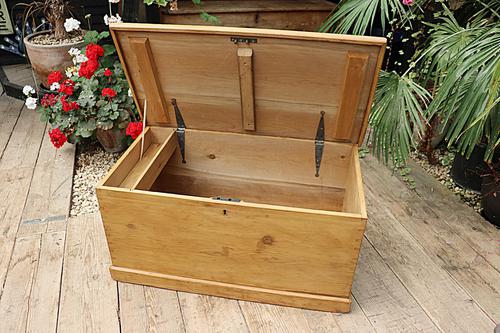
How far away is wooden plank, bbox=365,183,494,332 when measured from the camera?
4.17ft

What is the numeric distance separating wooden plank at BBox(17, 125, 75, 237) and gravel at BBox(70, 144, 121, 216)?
0.03 metres

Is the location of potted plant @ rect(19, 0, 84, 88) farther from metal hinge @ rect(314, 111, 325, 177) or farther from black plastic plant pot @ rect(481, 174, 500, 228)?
black plastic plant pot @ rect(481, 174, 500, 228)

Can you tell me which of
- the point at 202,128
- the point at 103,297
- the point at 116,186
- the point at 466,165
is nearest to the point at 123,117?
the point at 202,128

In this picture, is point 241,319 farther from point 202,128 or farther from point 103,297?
point 202,128

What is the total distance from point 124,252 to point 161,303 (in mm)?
218

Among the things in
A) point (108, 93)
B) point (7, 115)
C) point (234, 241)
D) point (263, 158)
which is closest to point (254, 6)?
point (108, 93)

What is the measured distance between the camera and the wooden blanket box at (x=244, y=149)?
1.14m

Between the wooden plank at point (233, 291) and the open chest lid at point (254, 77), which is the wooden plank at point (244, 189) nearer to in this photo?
the open chest lid at point (254, 77)

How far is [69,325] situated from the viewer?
125cm

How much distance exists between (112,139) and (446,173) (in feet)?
5.87

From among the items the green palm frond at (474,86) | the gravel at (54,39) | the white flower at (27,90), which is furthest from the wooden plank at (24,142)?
the green palm frond at (474,86)

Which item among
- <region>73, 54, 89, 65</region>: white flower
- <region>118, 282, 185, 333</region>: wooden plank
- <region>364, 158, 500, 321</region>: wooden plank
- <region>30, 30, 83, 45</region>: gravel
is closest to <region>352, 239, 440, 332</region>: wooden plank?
<region>364, 158, 500, 321</region>: wooden plank

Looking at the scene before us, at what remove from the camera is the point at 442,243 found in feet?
5.17

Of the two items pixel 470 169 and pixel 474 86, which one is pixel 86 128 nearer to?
pixel 474 86
